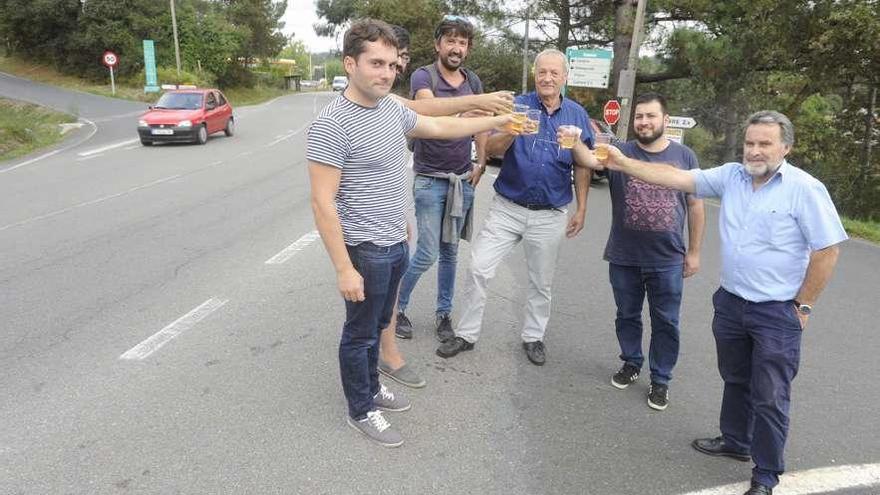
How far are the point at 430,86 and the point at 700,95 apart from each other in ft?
51.1

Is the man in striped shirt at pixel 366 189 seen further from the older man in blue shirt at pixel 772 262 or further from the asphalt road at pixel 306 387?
the older man in blue shirt at pixel 772 262

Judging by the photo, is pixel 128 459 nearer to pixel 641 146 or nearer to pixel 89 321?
pixel 89 321

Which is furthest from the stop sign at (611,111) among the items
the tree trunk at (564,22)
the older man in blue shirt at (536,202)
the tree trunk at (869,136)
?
the older man in blue shirt at (536,202)

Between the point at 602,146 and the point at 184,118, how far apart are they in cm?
1566

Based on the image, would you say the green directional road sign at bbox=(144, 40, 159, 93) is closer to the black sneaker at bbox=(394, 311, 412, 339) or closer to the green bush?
the green bush

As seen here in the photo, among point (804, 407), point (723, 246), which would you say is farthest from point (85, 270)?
point (804, 407)

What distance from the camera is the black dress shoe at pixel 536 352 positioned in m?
4.08

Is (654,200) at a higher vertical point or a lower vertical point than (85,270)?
higher

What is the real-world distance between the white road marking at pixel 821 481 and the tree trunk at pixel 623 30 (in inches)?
632

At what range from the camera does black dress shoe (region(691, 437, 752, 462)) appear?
10.2 feet

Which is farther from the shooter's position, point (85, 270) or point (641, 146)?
point (85, 270)

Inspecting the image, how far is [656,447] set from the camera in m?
3.16

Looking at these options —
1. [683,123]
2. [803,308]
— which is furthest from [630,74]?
[803,308]

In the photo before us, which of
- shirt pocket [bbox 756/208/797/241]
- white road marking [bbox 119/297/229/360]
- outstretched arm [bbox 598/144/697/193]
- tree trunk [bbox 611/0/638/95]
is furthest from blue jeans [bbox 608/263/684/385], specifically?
tree trunk [bbox 611/0/638/95]
